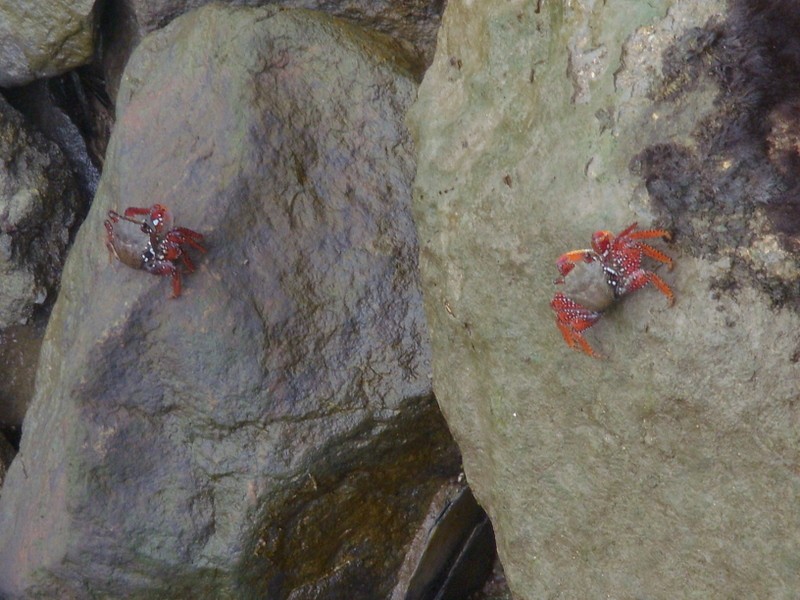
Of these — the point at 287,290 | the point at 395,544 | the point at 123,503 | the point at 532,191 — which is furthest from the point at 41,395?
the point at 532,191

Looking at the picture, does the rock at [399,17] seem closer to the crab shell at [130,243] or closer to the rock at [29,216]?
the rock at [29,216]

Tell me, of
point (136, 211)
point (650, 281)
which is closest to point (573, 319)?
point (650, 281)

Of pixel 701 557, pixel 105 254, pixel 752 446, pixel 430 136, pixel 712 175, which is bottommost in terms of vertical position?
pixel 105 254

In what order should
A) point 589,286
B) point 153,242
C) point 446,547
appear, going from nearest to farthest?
point 589,286 < point 153,242 < point 446,547

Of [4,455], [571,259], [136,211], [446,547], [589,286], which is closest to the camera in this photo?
[589,286]

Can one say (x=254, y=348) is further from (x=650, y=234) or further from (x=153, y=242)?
(x=650, y=234)

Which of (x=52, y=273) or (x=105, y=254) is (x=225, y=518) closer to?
(x=105, y=254)
